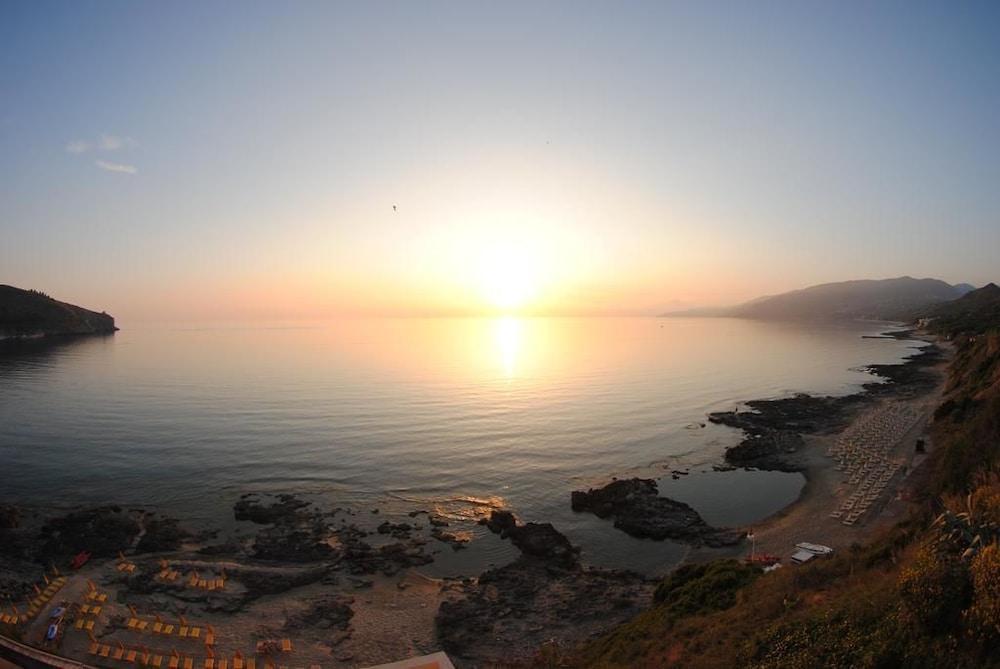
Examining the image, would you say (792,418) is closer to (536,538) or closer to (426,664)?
(536,538)

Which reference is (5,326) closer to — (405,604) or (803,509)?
(405,604)

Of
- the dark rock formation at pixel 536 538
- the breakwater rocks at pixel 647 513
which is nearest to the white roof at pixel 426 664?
the dark rock formation at pixel 536 538

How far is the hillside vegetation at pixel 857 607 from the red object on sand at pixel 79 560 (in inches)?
1198

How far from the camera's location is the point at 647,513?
1647 inches

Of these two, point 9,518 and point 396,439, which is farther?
point 396,439

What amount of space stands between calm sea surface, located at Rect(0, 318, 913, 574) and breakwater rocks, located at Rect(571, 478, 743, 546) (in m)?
1.22

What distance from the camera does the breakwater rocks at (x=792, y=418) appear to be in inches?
2206

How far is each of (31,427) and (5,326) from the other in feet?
574

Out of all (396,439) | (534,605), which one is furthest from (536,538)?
(396,439)

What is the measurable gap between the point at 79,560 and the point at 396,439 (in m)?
33.0

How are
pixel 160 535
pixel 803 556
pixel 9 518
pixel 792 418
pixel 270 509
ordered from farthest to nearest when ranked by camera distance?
1. pixel 792 418
2. pixel 270 509
3. pixel 9 518
4. pixel 160 535
5. pixel 803 556

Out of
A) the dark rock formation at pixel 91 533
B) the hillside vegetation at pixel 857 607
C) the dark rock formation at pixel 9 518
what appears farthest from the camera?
the dark rock formation at pixel 9 518

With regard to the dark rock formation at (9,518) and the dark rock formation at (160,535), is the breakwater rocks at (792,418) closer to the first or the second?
the dark rock formation at (160,535)

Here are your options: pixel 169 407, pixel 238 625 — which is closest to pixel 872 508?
pixel 238 625
